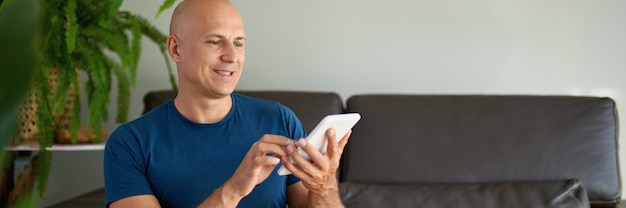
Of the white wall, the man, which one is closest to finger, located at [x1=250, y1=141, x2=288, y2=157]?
the man

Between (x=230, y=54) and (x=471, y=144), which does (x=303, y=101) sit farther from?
(x=230, y=54)

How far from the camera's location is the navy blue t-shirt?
1.50m

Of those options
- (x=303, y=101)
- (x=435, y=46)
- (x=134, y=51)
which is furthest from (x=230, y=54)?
(x=435, y=46)

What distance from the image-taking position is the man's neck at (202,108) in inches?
60.9

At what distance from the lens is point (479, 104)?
227cm

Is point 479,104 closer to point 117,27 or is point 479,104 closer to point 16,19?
point 117,27

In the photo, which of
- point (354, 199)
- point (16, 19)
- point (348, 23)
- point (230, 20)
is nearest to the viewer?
point (16, 19)

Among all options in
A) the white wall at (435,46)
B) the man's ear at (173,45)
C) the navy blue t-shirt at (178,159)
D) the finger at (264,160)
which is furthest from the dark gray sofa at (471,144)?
the finger at (264,160)

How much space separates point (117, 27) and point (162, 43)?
16 cm

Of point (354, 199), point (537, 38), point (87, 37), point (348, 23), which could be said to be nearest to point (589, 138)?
point (537, 38)

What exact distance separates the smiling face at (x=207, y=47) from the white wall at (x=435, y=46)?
1.09 m

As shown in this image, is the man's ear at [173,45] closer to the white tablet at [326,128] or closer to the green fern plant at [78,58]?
the white tablet at [326,128]

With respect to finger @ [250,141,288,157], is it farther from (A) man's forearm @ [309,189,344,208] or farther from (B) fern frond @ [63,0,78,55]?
(B) fern frond @ [63,0,78,55]

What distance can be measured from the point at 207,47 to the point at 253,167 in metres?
0.34
